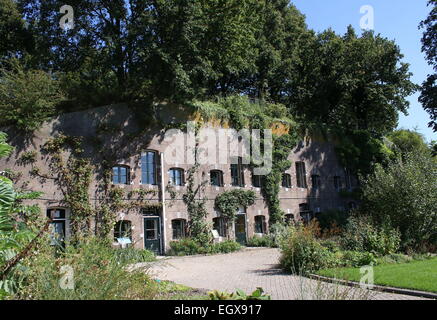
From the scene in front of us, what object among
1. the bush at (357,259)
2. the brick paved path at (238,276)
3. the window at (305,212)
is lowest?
the brick paved path at (238,276)

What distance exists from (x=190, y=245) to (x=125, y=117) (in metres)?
7.71

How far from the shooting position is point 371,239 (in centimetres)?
1496

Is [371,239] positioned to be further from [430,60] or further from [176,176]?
[430,60]

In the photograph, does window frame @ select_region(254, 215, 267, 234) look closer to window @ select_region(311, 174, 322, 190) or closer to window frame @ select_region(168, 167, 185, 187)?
window frame @ select_region(168, 167, 185, 187)

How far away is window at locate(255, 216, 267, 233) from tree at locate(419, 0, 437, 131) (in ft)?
47.2

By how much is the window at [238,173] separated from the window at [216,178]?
962 mm

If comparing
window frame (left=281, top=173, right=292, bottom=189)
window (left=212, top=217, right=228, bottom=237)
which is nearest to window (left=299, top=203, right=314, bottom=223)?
window frame (left=281, top=173, right=292, bottom=189)

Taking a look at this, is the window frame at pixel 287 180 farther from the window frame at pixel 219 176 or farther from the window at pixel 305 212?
the window frame at pixel 219 176

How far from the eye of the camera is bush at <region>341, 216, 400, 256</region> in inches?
587

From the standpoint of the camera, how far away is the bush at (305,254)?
12.7 meters

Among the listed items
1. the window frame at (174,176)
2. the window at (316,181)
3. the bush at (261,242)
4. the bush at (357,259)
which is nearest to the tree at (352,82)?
the window at (316,181)

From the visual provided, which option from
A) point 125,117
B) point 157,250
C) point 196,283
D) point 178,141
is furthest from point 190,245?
point 196,283

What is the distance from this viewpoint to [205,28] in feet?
69.6
